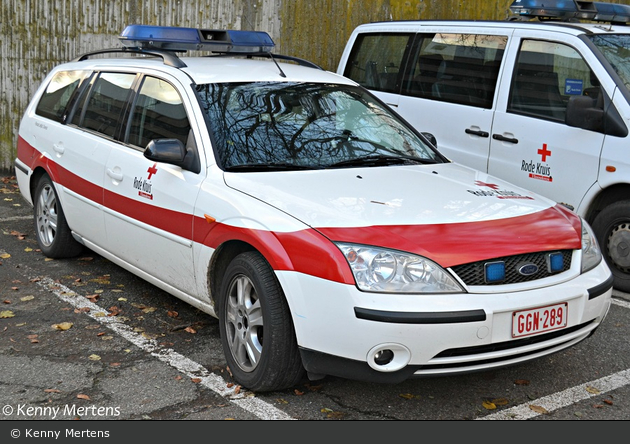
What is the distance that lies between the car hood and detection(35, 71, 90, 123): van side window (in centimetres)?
263

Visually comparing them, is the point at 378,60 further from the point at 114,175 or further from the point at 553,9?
the point at 114,175

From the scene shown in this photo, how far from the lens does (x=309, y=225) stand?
13.1 ft

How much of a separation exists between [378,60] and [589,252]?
4403 millimetres

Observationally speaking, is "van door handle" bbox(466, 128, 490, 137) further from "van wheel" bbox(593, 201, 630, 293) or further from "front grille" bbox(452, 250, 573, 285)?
"front grille" bbox(452, 250, 573, 285)

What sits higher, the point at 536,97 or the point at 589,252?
the point at 536,97

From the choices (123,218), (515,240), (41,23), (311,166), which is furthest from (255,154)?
(41,23)

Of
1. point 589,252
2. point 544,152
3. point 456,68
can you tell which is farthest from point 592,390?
point 456,68

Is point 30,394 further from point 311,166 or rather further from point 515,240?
point 515,240

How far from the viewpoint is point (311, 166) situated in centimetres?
479

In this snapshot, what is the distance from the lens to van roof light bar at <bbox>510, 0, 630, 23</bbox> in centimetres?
777

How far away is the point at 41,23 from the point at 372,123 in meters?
6.18

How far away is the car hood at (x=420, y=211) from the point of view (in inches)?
154

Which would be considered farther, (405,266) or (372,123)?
(372,123)

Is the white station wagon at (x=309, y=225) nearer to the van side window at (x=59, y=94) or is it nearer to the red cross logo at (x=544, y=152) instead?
the van side window at (x=59, y=94)
